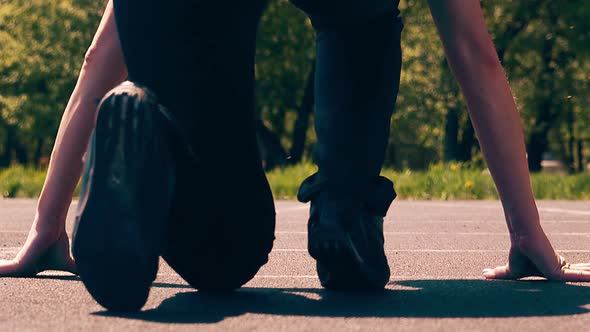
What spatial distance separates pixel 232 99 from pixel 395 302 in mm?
746

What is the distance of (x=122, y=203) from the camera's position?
8.02 feet

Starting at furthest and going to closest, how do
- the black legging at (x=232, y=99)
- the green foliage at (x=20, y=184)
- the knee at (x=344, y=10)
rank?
the green foliage at (x=20, y=184) → the knee at (x=344, y=10) → the black legging at (x=232, y=99)

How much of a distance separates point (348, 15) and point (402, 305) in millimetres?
960

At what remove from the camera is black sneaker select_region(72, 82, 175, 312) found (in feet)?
8.00

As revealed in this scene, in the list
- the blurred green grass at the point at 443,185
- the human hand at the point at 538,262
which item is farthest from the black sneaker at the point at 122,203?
the blurred green grass at the point at 443,185

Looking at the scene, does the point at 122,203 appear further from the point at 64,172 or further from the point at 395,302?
the point at 64,172

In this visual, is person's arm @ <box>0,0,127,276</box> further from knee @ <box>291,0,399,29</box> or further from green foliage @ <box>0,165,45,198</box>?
green foliage @ <box>0,165,45,198</box>

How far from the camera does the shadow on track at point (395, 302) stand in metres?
2.63

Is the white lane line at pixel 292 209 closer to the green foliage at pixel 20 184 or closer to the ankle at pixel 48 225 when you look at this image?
the ankle at pixel 48 225

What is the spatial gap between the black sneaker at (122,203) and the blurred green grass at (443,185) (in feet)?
33.4

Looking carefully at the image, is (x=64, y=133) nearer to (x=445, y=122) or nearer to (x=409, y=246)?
(x=409, y=246)

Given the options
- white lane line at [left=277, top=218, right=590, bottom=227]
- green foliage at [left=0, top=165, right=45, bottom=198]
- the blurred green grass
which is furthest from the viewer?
green foliage at [left=0, top=165, right=45, bottom=198]

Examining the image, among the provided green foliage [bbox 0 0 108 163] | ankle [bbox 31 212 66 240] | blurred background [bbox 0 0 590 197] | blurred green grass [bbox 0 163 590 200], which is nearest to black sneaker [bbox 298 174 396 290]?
ankle [bbox 31 212 66 240]

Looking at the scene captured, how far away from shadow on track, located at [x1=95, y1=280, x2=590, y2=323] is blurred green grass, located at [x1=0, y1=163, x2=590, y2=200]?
30.7 ft
